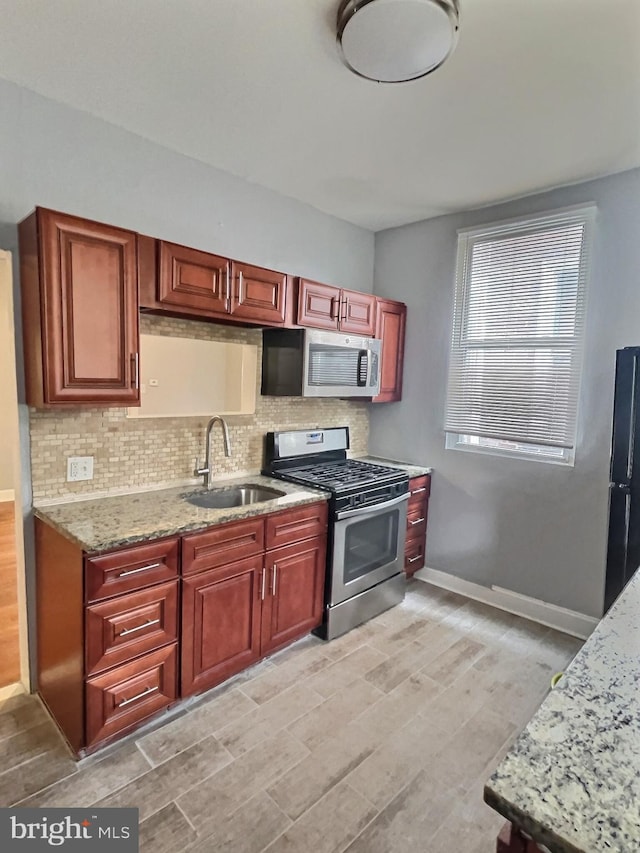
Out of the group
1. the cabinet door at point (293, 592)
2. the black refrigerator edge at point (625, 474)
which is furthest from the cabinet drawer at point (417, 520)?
the black refrigerator edge at point (625, 474)

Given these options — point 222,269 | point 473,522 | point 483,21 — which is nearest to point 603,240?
point 483,21

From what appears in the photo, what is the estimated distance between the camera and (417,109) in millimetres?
2029

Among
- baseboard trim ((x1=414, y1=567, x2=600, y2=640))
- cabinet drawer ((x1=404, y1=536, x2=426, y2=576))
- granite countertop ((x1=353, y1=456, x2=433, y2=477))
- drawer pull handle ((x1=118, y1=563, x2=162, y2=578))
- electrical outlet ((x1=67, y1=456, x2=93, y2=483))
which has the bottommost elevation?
baseboard trim ((x1=414, y1=567, x2=600, y2=640))

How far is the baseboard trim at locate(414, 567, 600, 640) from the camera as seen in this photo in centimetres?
286

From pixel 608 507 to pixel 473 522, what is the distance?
0.89 m

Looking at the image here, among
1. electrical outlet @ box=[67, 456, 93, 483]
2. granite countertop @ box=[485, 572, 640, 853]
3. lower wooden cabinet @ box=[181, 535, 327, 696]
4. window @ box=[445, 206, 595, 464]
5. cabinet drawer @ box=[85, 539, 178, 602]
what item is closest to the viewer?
granite countertop @ box=[485, 572, 640, 853]

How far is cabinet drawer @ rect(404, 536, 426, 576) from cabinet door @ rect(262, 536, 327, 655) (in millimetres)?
974

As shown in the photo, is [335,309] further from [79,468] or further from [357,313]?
[79,468]

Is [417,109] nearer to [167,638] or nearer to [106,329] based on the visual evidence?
[106,329]

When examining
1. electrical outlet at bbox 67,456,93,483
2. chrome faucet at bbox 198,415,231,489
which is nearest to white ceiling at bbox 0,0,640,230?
chrome faucet at bbox 198,415,231,489

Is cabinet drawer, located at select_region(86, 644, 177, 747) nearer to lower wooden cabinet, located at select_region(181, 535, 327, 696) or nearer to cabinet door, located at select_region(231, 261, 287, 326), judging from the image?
lower wooden cabinet, located at select_region(181, 535, 327, 696)

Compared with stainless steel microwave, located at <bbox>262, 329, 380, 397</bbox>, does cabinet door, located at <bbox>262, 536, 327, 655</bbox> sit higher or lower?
lower

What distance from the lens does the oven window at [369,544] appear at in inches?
110

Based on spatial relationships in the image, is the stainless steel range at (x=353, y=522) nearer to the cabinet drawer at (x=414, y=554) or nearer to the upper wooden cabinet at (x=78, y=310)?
the cabinet drawer at (x=414, y=554)
